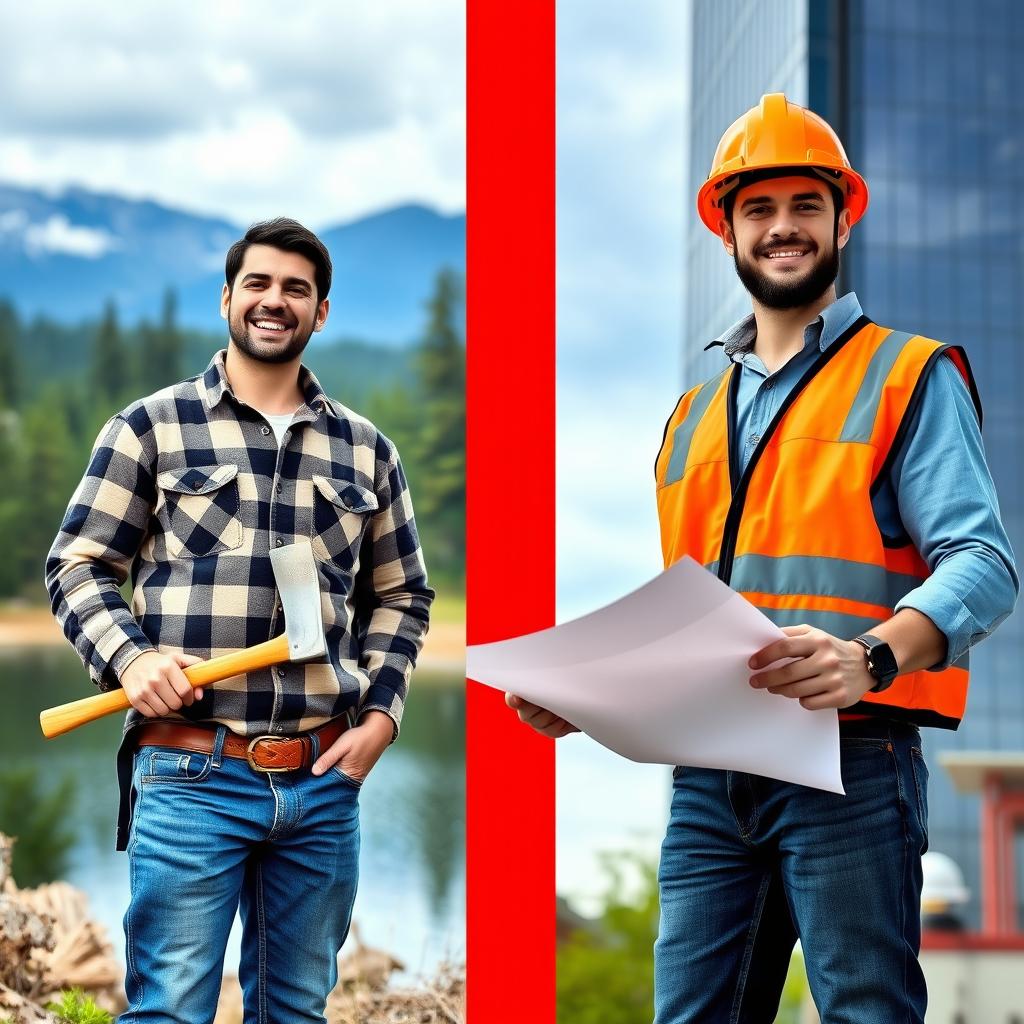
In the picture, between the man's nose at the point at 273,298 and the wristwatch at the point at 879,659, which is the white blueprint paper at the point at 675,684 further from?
the man's nose at the point at 273,298

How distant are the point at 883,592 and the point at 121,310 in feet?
210

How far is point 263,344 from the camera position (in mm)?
2797

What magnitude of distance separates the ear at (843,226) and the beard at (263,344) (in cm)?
100

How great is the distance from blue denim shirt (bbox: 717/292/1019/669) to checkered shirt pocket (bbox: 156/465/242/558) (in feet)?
3.18

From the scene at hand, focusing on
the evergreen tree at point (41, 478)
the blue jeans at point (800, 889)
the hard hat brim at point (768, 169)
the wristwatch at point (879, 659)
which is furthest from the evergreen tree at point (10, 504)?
the wristwatch at point (879, 659)

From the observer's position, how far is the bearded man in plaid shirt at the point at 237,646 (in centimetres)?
259

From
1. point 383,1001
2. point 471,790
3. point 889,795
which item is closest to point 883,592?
point 889,795

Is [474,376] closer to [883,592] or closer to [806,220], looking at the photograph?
[806,220]

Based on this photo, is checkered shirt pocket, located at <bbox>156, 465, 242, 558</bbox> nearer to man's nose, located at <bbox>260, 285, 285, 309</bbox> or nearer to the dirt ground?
man's nose, located at <bbox>260, 285, 285, 309</bbox>

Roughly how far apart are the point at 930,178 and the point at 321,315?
5361cm

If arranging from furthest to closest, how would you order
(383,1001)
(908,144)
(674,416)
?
(908,144) → (383,1001) → (674,416)

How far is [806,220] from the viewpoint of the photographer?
2.54m

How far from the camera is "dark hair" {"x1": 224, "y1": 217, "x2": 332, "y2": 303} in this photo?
283cm

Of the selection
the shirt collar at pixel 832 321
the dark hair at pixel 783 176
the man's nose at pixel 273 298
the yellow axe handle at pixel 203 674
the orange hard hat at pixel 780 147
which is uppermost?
the orange hard hat at pixel 780 147
